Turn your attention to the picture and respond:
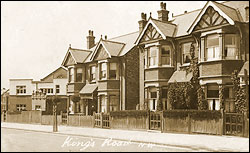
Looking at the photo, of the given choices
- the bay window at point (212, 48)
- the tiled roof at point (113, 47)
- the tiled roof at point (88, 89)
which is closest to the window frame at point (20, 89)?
the tiled roof at point (88, 89)

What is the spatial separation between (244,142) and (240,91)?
544cm

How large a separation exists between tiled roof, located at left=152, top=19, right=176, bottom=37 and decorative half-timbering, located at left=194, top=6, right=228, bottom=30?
366 centimetres

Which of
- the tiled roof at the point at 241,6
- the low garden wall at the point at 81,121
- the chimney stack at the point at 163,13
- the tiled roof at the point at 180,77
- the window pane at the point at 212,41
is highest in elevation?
the chimney stack at the point at 163,13

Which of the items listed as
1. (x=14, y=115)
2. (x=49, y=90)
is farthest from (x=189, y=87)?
(x=49, y=90)

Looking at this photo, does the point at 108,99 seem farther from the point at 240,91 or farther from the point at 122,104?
the point at 240,91

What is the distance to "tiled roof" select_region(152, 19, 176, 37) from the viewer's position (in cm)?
2642

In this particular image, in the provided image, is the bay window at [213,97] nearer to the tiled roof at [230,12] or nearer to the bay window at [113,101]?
the tiled roof at [230,12]

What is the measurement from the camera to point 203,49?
75.2 feet

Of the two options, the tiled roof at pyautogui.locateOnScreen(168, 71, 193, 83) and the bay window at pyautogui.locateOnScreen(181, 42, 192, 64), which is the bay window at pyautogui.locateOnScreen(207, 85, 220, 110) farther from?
the bay window at pyautogui.locateOnScreen(181, 42, 192, 64)

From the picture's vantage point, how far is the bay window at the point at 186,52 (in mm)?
25688

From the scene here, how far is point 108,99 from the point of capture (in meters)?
31.8

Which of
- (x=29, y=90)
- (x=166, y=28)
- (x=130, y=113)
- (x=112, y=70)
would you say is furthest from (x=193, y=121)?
(x=29, y=90)

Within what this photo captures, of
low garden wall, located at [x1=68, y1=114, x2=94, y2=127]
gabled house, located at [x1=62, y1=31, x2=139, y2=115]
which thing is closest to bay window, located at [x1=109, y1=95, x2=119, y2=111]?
gabled house, located at [x1=62, y1=31, x2=139, y2=115]

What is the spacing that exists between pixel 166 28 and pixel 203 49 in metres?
5.15
